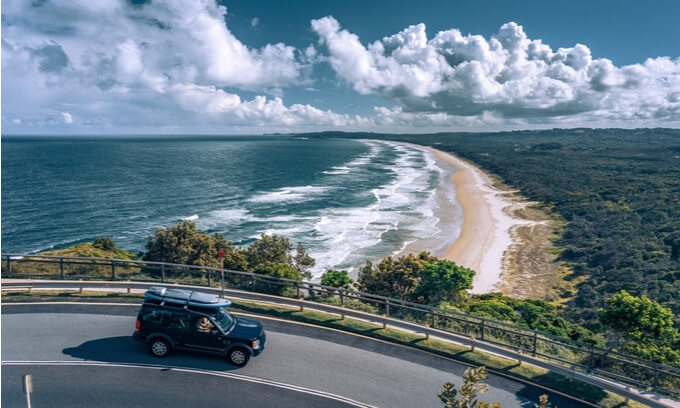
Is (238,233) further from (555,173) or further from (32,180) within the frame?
(555,173)

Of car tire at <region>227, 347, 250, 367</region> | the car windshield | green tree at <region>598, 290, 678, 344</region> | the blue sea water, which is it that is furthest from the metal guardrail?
the blue sea water

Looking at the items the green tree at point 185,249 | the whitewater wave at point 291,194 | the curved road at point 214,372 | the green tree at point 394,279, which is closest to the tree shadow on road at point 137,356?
the curved road at point 214,372

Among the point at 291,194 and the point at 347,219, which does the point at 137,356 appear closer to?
the point at 347,219

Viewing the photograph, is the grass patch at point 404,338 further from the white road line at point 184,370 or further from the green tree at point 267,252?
the green tree at point 267,252

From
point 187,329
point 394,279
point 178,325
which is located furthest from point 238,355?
point 394,279

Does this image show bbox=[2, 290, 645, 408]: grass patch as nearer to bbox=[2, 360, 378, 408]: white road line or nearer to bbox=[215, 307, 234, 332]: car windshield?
bbox=[215, 307, 234, 332]: car windshield
